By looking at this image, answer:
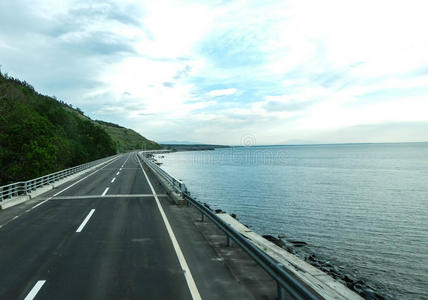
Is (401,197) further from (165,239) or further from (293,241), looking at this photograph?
(165,239)

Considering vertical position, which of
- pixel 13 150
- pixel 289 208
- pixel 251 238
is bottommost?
pixel 289 208

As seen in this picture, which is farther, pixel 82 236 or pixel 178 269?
pixel 82 236

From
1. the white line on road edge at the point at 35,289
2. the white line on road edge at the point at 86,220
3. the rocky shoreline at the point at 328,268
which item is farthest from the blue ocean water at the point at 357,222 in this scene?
the white line on road edge at the point at 35,289

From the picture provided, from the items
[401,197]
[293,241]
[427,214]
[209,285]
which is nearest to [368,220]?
[427,214]

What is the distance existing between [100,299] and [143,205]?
382 inches

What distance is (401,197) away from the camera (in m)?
34.7

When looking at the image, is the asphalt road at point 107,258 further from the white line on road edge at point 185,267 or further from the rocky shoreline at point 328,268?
the rocky shoreline at point 328,268

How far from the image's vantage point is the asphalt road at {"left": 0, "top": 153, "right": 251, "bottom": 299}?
5.85 meters

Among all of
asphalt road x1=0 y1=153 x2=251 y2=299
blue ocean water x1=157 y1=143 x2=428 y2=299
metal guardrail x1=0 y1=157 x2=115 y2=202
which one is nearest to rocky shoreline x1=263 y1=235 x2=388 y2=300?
blue ocean water x1=157 y1=143 x2=428 y2=299

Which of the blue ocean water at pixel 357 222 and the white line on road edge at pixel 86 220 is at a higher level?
the white line on road edge at pixel 86 220

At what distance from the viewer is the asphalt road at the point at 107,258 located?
5848mm

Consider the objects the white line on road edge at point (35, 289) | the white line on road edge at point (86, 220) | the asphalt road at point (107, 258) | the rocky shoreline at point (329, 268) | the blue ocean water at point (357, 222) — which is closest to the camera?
the white line on road edge at point (35, 289)

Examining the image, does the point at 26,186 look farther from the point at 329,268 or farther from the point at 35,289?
the point at 329,268

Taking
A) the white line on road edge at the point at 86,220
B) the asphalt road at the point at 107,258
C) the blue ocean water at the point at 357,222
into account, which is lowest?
the blue ocean water at the point at 357,222
